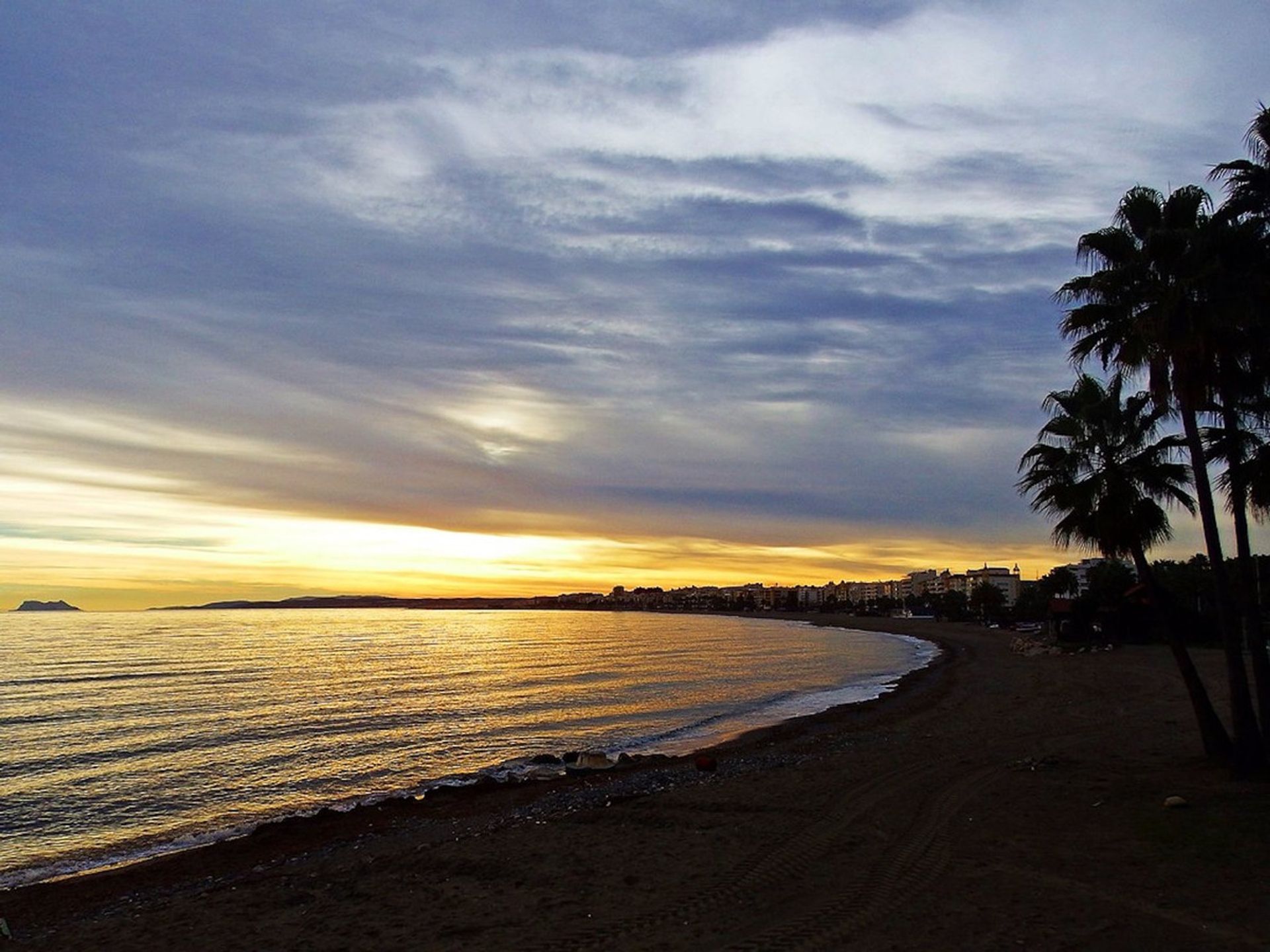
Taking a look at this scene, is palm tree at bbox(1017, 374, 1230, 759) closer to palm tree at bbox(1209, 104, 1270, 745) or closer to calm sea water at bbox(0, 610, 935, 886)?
palm tree at bbox(1209, 104, 1270, 745)

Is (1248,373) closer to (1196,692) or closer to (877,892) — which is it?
(1196,692)

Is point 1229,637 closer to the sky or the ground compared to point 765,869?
closer to the sky

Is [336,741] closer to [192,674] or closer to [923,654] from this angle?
[192,674]

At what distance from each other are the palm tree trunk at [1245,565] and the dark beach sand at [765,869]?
60.5 inches

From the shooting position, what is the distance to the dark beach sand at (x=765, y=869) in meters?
8.74

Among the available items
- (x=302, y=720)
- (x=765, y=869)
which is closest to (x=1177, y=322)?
(x=765, y=869)

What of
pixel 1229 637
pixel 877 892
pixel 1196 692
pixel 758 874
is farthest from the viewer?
pixel 1196 692

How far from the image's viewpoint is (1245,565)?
13.3m

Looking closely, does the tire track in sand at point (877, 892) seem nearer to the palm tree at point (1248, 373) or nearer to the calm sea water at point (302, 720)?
the palm tree at point (1248, 373)

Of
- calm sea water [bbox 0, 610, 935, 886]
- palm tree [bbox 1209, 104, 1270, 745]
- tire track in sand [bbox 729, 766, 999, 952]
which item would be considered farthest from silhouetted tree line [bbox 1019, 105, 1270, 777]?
calm sea water [bbox 0, 610, 935, 886]

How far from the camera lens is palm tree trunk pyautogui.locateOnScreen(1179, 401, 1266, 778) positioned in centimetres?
1297

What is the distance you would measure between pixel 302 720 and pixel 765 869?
2906 centimetres

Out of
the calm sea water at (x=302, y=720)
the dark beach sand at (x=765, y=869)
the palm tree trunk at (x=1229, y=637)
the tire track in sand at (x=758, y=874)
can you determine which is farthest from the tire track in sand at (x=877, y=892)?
the calm sea water at (x=302, y=720)

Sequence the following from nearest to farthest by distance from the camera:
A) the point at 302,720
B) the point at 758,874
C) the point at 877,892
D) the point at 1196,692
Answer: the point at 877,892 < the point at 758,874 < the point at 1196,692 < the point at 302,720
